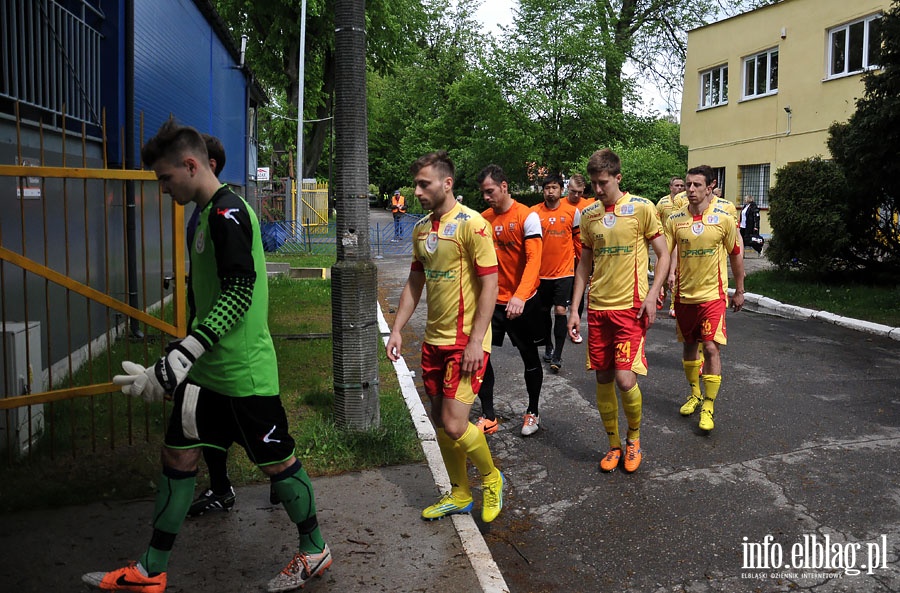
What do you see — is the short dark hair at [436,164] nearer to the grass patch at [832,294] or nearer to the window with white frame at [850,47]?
the grass patch at [832,294]

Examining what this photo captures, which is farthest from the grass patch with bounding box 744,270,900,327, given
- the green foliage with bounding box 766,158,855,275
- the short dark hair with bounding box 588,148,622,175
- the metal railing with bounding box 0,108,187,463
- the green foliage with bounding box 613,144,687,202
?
the green foliage with bounding box 613,144,687,202

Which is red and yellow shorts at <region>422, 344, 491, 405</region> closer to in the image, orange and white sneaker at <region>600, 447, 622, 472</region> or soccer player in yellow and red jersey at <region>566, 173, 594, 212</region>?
orange and white sneaker at <region>600, 447, 622, 472</region>

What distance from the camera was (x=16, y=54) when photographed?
7.11m

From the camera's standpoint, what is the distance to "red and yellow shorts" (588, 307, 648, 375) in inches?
219

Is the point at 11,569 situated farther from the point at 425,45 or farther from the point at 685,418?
the point at 425,45

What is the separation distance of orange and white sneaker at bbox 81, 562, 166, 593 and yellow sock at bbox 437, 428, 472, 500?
167 centimetres

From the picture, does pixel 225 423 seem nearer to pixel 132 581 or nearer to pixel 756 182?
pixel 132 581

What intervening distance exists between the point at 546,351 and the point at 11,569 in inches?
244

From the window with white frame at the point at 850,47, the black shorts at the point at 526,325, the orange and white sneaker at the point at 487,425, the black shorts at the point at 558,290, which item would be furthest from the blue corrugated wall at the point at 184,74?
the window with white frame at the point at 850,47

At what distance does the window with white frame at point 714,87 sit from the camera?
28031 millimetres

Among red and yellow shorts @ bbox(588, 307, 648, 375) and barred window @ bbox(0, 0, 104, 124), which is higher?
barred window @ bbox(0, 0, 104, 124)

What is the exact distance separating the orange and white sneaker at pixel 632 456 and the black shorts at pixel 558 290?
234cm

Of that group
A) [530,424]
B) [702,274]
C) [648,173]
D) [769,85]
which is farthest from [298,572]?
[769,85]

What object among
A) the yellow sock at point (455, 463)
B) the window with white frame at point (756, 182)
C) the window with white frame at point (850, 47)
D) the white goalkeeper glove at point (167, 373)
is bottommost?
the yellow sock at point (455, 463)
